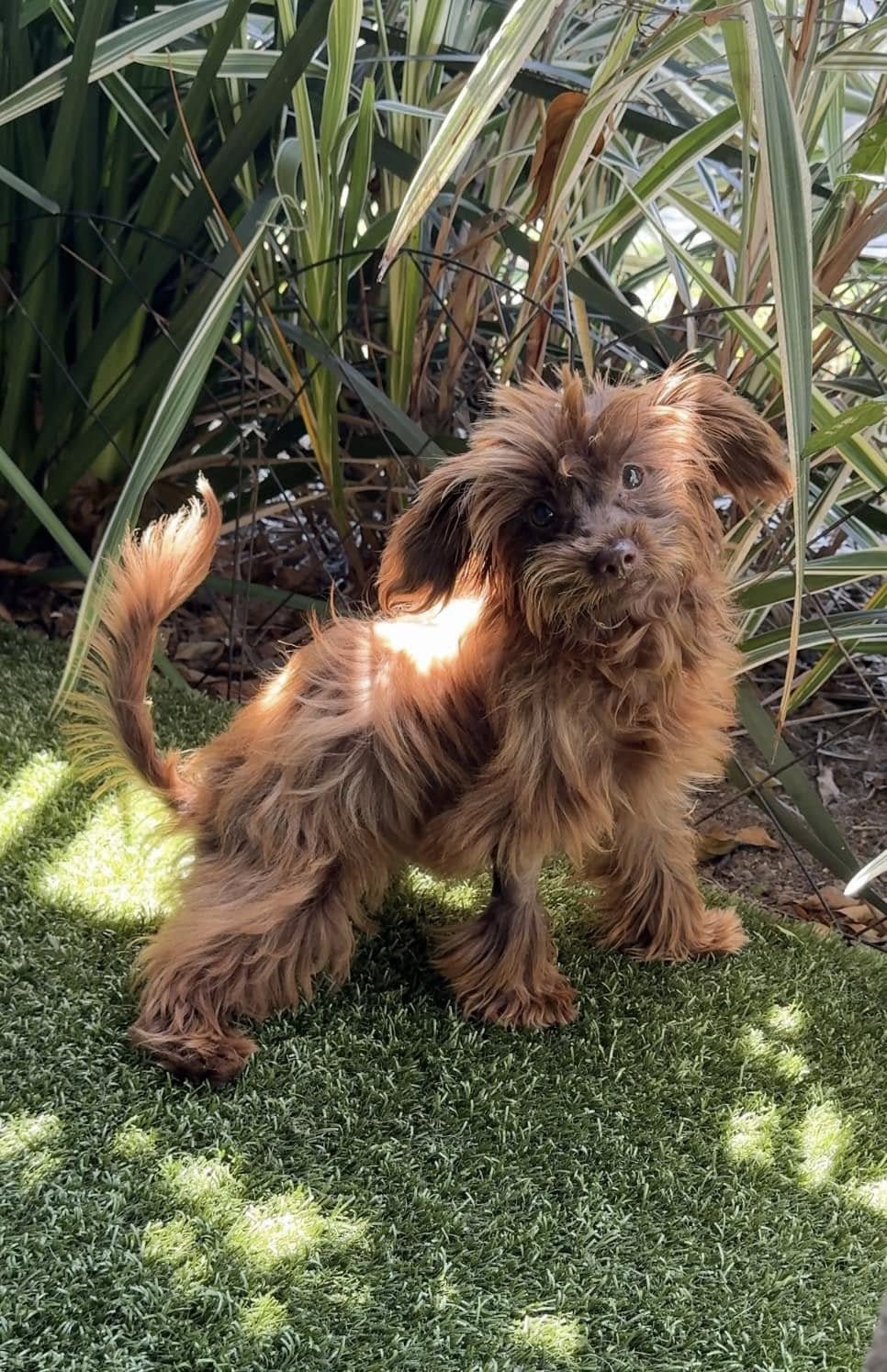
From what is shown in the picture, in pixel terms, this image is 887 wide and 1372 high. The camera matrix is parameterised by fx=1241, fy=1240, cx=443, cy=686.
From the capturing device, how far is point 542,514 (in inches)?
53.0

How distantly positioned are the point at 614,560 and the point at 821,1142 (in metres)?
0.78

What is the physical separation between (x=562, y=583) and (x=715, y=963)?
780 mm

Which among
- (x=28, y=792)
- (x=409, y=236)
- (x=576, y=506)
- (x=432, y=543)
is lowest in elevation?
(x=28, y=792)

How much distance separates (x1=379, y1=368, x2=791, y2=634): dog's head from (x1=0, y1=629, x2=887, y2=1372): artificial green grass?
61cm

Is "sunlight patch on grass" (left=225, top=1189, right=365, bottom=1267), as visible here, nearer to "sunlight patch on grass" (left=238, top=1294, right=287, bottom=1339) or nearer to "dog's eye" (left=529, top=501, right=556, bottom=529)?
"sunlight patch on grass" (left=238, top=1294, right=287, bottom=1339)

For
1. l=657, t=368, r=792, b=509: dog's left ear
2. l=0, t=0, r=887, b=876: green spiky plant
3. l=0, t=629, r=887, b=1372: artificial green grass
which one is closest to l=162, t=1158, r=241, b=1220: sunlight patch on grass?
l=0, t=629, r=887, b=1372: artificial green grass

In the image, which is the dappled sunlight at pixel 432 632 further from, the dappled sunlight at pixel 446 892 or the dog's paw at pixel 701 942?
the dog's paw at pixel 701 942

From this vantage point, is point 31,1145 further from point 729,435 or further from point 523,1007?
point 729,435

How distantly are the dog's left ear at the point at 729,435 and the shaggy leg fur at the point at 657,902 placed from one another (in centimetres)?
48

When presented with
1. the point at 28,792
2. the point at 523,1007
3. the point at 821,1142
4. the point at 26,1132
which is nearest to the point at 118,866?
the point at 28,792

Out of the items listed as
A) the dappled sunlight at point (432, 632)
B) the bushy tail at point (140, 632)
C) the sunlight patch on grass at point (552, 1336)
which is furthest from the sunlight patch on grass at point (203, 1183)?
the dappled sunlight at point (432, 632)

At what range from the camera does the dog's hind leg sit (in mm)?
1509

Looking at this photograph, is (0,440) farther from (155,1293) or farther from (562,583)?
(155,1293)

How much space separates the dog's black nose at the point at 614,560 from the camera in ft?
4.17
